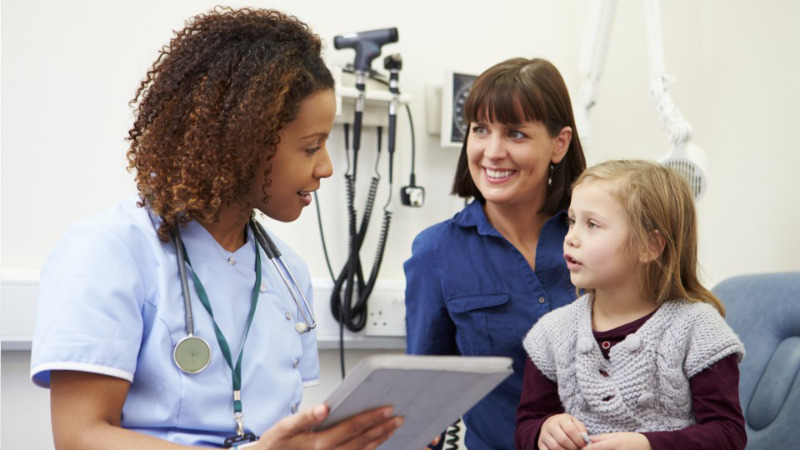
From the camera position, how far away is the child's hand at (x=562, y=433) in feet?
3.68

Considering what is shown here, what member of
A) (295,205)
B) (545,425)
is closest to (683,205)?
(545,425)

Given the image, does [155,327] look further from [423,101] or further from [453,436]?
[423,101]

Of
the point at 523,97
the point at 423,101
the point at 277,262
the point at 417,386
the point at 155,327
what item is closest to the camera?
the point at 417,386

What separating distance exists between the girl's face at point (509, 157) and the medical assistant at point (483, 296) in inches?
3.5

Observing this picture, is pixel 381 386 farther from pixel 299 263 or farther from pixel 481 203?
pixel 481 203

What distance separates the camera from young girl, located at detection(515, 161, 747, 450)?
3.66 feet

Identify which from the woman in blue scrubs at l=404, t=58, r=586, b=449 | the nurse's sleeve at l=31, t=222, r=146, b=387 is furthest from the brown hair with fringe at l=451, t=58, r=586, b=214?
the nurse's sleeve at l=31, t=222, r=146, b=387

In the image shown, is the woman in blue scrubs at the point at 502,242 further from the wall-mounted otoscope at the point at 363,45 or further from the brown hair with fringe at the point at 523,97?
the wall-mounted otoscope at the point at 363,45

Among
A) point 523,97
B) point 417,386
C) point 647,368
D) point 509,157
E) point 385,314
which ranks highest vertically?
point 523,97

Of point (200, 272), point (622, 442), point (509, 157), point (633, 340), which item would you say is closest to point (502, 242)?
point (509, 157)

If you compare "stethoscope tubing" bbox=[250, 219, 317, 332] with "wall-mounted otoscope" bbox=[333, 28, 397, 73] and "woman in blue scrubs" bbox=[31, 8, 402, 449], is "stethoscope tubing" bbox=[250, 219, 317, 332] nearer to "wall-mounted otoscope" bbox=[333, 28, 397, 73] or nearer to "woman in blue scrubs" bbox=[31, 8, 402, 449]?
"woman in blue scrubs" bbox=[31, 8, 402, 449]

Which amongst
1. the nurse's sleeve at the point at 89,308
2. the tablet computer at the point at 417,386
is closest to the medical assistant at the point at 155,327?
the nurse's sleeve at the point at 89,308

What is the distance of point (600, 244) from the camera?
3.96ft

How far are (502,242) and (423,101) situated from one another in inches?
Answer: 28.4
